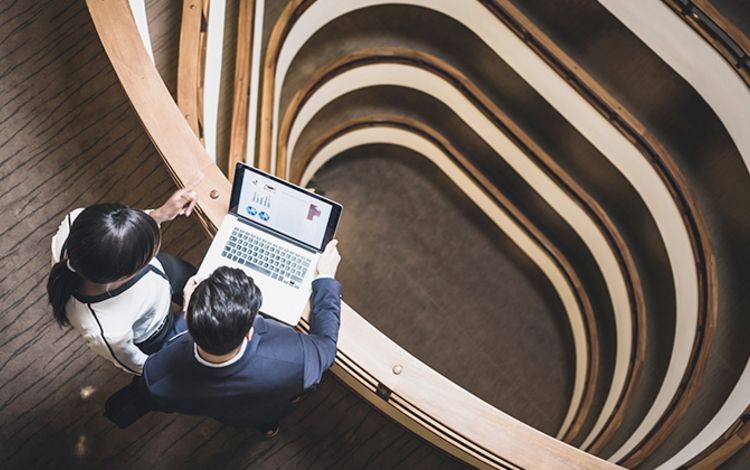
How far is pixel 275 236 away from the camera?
2.76 metres

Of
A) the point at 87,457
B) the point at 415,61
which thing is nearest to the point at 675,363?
the point at 415,61

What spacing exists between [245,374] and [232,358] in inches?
3.3

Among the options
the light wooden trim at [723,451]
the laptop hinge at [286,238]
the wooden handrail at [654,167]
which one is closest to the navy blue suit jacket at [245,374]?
the laptop hinge at [286,238]

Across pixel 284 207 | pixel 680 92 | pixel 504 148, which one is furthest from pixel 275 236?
pixel 504 148

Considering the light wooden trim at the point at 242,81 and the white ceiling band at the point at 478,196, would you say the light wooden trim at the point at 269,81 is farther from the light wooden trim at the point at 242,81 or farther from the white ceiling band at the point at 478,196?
the white ceiling band at the point at 478,196

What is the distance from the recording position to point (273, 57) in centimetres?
507

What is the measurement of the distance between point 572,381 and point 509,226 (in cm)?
197

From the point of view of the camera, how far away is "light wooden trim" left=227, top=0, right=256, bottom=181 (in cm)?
398

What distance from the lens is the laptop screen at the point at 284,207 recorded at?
261 cm

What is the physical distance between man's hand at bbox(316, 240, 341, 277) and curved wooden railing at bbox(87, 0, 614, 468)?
169mm

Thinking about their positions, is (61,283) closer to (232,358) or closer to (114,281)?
(114,281)

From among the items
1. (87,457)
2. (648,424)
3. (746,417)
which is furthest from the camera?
(648,424)

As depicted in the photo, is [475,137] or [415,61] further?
[475,137]

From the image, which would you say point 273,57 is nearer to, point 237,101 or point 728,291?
point 237,101
